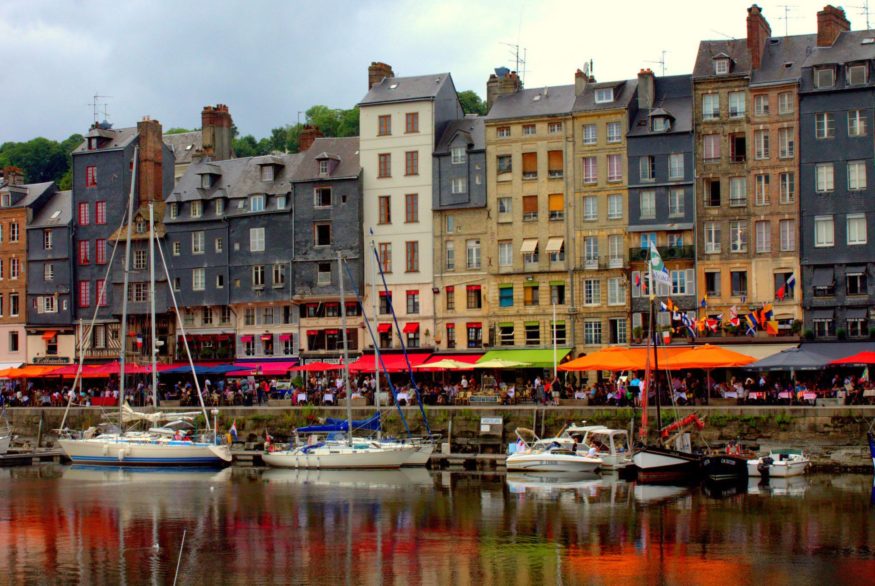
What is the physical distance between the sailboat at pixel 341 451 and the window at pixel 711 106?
77.5ft

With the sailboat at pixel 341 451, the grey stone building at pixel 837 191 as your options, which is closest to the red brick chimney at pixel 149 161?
the sailboat at pixel 341 451

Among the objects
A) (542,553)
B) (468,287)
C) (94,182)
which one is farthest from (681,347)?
(94,182)

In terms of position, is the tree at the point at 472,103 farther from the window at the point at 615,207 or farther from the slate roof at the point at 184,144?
the window at the point at 615,207

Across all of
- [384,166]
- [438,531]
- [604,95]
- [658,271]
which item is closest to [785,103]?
[604,95]

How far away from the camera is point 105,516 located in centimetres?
4447

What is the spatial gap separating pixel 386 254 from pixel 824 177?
81.9ft

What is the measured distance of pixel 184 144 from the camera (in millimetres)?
100938

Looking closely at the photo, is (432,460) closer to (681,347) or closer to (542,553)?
(681,347)

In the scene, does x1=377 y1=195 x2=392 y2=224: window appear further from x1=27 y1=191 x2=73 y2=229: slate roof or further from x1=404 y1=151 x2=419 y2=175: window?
x1=27 y1=191 x2=73 y2=229: slate roof

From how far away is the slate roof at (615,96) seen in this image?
2689 inches

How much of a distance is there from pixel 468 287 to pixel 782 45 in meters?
21.8

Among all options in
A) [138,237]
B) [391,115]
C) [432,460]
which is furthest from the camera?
[138,237]

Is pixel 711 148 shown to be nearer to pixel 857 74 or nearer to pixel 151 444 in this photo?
pixel 857 74

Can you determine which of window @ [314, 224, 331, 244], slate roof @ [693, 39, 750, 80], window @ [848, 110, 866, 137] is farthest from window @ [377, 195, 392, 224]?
window @ [848, 110, 866, 137]
